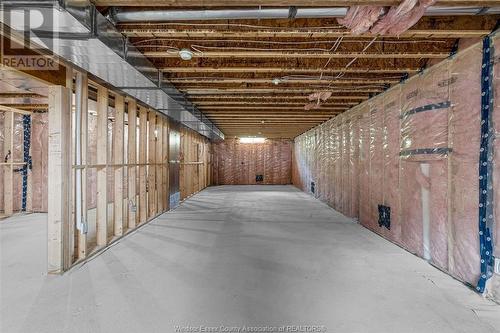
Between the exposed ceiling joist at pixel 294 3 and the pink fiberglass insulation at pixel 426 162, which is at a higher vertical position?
the exposed ceiling joist at pixel 294 3

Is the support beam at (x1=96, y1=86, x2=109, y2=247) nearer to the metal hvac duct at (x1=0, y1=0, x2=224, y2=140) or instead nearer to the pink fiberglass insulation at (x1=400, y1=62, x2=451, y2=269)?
the metal hvac duct at (x1=0, y1=0, x2=224, y2=140)

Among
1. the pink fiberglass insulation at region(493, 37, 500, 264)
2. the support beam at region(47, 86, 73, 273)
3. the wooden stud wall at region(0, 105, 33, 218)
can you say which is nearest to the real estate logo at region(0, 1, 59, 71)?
the support beam at region(47, 86, 73, 273)

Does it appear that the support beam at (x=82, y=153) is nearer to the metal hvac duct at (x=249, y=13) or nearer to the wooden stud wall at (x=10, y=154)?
the metal hvac duct at (x=249, y=13)

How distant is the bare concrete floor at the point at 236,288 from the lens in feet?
6.00

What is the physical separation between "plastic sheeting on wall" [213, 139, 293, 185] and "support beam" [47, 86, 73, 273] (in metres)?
10.00

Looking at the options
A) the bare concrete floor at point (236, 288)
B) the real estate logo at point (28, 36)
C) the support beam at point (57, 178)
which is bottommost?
the bare concrete floor at point (236, 288)

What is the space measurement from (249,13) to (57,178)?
2.35 m

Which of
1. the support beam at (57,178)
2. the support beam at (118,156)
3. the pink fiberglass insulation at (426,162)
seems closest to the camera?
the support beam at (57,178)

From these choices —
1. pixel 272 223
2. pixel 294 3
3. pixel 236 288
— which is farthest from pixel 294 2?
pixel 272 223

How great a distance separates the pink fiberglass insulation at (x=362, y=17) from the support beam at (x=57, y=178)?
268 cm

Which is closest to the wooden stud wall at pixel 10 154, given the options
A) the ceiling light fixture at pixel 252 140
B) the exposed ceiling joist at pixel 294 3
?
the exposed ceiling joist at pixel 294 3

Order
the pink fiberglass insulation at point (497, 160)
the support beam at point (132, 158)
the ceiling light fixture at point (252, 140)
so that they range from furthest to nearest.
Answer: the ceiling light fixture at point (252, 140)
the support beam at point (132, 158)
the pink fiberglass insulation at point (497, 160)

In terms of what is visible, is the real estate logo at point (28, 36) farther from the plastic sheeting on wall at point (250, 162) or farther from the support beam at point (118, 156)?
the plastic sheeting on wall at point (250, 162)

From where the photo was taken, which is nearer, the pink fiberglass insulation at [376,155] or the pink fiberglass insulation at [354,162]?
the pink fiberglass insulation at [376,155]
